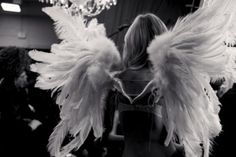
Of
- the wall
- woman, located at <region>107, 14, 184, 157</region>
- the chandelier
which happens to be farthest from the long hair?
the wall

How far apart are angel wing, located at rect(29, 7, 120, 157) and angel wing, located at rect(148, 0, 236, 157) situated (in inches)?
10.3

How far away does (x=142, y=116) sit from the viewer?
1.53m

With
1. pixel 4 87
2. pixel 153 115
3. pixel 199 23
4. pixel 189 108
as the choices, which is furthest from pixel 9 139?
pixel 199 23

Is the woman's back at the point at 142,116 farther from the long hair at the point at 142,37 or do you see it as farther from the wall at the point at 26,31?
the wall at the point at 26,31

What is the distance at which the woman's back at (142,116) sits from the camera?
1.52m

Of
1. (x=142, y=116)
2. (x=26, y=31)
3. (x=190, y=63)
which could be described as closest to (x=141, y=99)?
(x=142, y=116)

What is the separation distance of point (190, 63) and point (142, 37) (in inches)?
11.4

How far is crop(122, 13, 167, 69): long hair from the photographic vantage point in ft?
5.07

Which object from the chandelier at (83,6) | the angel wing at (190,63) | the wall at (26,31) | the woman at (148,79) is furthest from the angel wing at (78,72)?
the wall at (26,31)

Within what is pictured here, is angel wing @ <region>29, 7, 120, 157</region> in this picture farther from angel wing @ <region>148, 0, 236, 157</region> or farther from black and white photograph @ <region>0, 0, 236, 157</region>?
angel wing @ <region>148, 0, 236, 157</region>

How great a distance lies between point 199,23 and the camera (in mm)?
1437

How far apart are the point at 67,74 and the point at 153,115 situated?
0.50 m

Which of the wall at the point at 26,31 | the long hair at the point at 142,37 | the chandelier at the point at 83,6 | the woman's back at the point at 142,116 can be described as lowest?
the wall at the point at 26,31

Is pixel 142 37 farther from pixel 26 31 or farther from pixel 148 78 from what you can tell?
pixel 26 31
